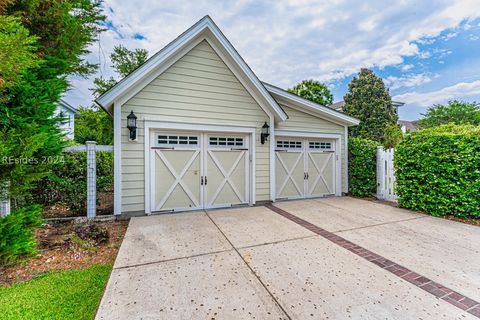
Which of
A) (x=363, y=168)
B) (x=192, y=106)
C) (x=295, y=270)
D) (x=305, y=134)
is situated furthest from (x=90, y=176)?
(x=363, y=168)

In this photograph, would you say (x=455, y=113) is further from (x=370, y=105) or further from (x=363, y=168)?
(x=363, y=168)

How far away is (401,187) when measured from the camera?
6.20 meters

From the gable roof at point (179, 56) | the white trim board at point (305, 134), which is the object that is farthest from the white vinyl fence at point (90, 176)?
the white trim board at point (305, 134)

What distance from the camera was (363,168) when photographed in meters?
7.80

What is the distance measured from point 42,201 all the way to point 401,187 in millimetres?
10584

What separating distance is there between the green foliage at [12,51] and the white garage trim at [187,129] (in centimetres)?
293

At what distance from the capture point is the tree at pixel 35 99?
8.93ft

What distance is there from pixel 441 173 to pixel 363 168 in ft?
8.24

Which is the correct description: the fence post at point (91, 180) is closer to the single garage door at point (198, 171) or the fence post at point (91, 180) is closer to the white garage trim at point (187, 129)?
the white garage trim at point (187, 129)

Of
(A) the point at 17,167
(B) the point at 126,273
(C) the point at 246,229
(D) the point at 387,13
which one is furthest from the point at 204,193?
(D) the point at 387,13

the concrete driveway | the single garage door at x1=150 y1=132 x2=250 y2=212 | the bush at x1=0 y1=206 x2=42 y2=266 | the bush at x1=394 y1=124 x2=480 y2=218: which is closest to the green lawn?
the concrete driveway

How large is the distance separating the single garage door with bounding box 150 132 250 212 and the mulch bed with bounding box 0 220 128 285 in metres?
1.46

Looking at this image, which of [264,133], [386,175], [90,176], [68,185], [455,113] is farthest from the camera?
[455,113]

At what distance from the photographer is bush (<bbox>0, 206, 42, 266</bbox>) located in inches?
106
